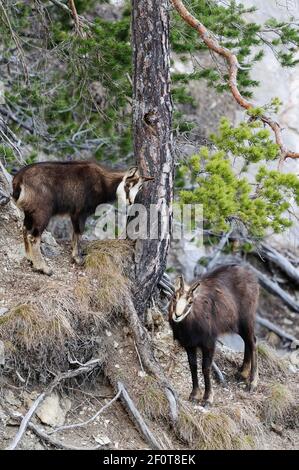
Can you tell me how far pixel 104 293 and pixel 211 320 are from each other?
50.4 inches

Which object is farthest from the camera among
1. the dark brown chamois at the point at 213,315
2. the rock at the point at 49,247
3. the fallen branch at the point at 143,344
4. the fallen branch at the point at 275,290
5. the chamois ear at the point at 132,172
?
the fallen branch at the point at 275,290

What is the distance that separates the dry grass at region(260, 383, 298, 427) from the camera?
29.1 ft

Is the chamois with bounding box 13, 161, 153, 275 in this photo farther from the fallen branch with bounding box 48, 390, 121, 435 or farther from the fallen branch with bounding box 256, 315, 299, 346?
the fallen branch with bounding box 256, 315, 299, 346

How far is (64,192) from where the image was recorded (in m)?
9.25

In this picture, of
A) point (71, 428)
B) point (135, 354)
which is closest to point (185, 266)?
point (135, 354)

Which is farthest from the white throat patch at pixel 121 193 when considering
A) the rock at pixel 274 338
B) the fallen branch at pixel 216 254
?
the rock at pixel 274 338

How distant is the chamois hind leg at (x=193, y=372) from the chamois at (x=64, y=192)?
1874mm

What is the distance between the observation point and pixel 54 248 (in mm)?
9820

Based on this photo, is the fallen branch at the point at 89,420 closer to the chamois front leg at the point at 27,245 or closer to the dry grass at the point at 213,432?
the dry grass at the point at 213,432

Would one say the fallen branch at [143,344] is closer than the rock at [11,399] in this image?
No

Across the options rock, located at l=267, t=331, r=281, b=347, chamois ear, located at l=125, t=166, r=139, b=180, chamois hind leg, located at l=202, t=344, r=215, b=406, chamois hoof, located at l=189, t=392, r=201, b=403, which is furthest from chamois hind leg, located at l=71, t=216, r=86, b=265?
rock, located at l=267, t=331, r=281, b=347

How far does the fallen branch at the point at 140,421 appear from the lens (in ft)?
25.1

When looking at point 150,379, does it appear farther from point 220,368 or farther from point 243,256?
point 243,256

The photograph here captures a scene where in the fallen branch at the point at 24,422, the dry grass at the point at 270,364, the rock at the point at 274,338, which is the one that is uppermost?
the fallen branch at the point at 24,422
